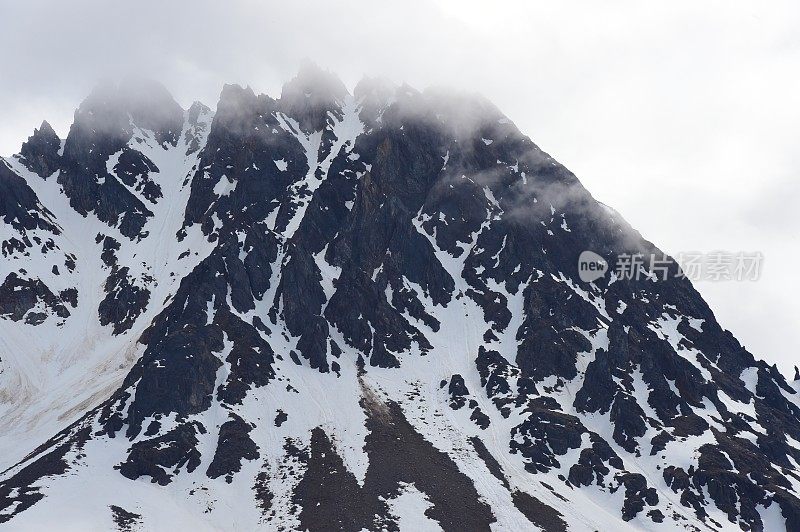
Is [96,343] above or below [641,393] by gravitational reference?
below

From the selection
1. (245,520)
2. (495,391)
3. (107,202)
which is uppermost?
(107,202)

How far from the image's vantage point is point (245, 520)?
83.6 meters

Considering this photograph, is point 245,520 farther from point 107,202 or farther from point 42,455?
point 107,202

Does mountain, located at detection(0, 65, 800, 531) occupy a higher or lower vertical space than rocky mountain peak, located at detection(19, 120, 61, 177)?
lower

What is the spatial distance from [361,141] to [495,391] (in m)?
94.5

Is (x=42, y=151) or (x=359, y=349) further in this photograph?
(x=42, y=151)

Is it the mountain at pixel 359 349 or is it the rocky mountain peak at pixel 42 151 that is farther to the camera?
the rocky mountain peak at pixel 42 151

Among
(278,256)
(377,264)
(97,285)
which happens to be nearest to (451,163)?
(377,264)

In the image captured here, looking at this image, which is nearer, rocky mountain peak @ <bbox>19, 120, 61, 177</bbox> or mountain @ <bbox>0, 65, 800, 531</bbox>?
mountain @ <bbox>0, 65, 800, 531</bbox>

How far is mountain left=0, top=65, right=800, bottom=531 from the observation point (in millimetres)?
91312

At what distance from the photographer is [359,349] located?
440 feet

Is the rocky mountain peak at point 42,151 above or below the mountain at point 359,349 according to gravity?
above

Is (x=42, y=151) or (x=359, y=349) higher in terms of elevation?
(x=42, y=151)

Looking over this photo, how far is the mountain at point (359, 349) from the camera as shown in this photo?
300 ft
